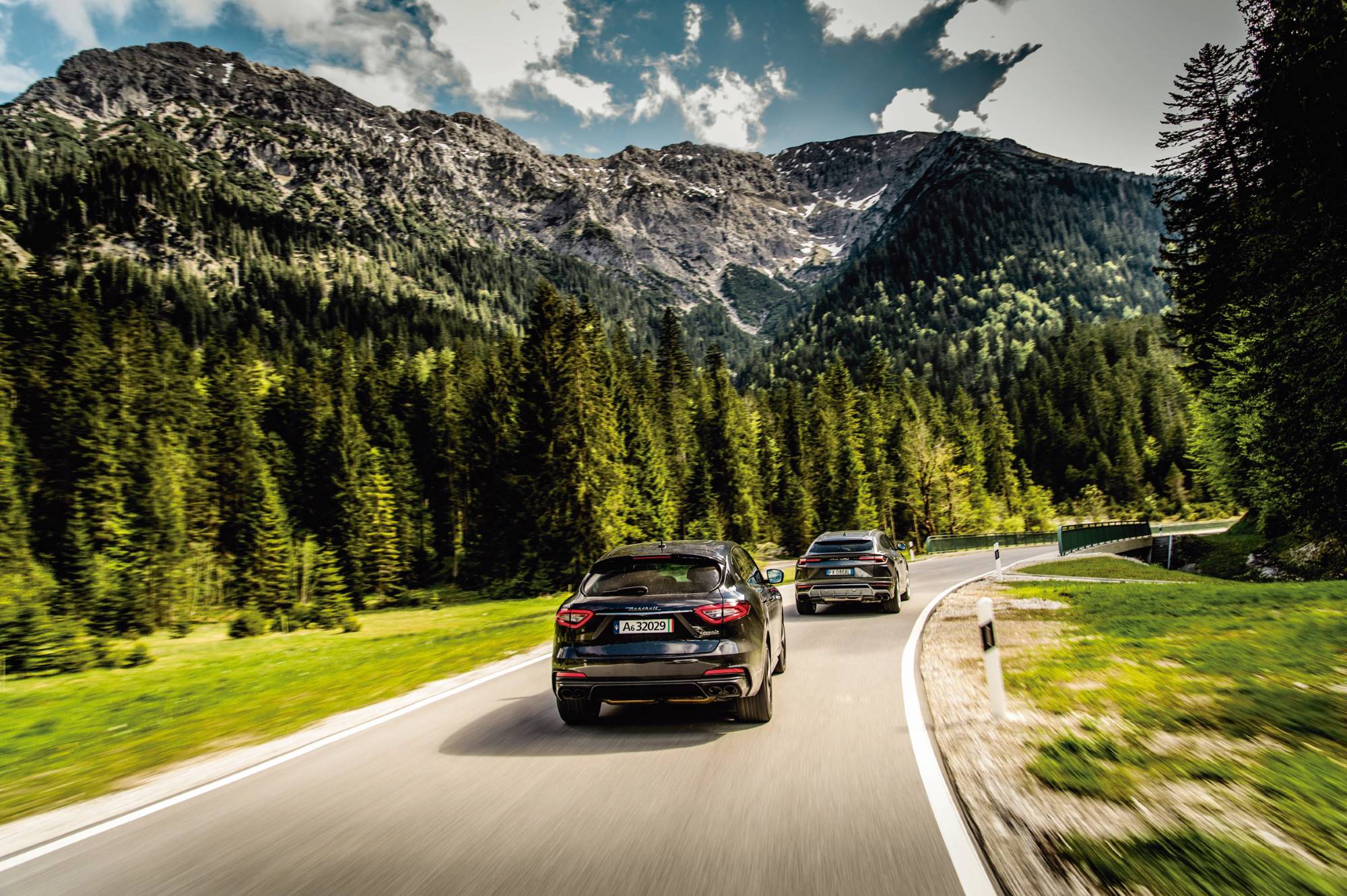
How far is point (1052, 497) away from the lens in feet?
A: 381

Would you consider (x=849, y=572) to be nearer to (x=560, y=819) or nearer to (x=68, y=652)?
(x=560, y=819)

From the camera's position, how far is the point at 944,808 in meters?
4.40

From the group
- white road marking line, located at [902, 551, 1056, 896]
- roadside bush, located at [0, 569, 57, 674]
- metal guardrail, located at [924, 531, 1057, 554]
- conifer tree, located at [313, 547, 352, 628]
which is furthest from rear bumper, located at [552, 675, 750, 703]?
metal guardrail, located at [924, 531, 1057, 554]

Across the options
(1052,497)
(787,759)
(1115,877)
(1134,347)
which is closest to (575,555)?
(787,759)

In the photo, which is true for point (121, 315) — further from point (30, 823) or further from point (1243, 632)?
point (1243, 632)

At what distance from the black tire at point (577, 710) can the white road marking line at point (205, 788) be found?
2.11m

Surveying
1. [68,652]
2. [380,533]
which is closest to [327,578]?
[380,533]

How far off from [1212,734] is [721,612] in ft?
13.9

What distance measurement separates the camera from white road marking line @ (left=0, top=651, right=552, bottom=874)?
13.6 feet

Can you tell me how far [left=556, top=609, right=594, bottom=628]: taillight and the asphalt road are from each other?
1034 millimetres

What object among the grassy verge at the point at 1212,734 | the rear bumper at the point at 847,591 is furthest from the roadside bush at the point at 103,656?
Result: the grassy verge at the point at 1212,734

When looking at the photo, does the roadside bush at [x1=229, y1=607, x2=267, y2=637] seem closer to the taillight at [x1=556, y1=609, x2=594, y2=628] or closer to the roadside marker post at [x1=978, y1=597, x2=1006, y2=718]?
the taillight at [x1=556, y1=609, x2=594, y2=628]

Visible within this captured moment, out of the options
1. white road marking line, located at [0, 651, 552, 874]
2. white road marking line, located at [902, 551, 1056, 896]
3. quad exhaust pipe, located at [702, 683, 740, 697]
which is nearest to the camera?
white road marking line, located at [902, 551, 1056, 896]

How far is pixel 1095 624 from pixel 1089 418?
4905 inches
